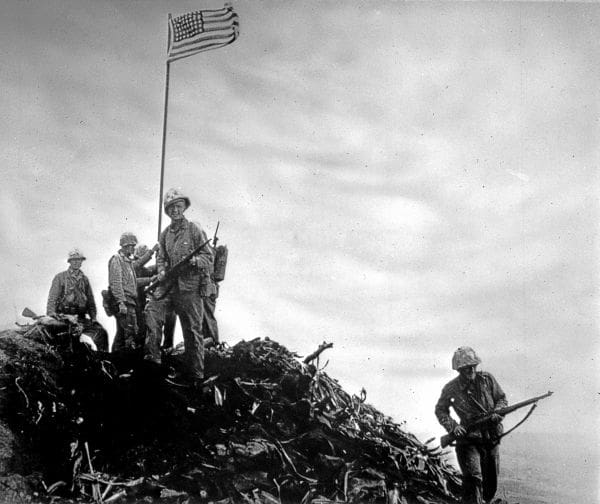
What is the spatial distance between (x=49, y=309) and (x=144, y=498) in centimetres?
272

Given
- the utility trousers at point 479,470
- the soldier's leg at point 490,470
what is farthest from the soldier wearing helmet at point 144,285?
the soldier's leg at point 490,470

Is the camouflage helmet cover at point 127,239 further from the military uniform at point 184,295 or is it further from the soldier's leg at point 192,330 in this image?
the soldier's leg at point 192,330

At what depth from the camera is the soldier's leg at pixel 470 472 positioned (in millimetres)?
5613

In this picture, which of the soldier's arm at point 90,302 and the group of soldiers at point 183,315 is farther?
the soldier's arm at point 90,302

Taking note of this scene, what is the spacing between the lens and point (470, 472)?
5656 millimetres

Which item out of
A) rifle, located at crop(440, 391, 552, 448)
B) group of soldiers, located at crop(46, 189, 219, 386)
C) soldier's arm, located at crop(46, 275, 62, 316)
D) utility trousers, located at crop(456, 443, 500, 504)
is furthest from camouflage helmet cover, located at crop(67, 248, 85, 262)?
utility trousers, located at crop(456, 443, 500, 504)

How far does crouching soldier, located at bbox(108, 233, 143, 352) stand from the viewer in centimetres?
692

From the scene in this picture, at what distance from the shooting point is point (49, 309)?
6926 mm

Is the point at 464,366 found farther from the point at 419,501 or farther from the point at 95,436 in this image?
the point at 95,436

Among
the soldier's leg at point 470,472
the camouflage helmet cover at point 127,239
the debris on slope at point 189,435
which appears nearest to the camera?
the debris on slope at point 189,435

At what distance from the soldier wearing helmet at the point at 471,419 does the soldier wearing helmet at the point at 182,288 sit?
259cm

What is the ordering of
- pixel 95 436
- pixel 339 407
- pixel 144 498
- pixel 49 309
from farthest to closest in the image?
pixel 49 309, pixel 339 407, pixel 95 436, pixel 144 498

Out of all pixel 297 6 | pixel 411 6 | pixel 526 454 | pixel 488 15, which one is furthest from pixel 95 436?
pixel 488 15

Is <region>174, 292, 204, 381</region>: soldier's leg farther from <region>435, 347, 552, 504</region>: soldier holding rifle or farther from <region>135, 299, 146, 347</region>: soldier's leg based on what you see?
<region>435, 347, 552, 504</region>: soldier holding rifle
